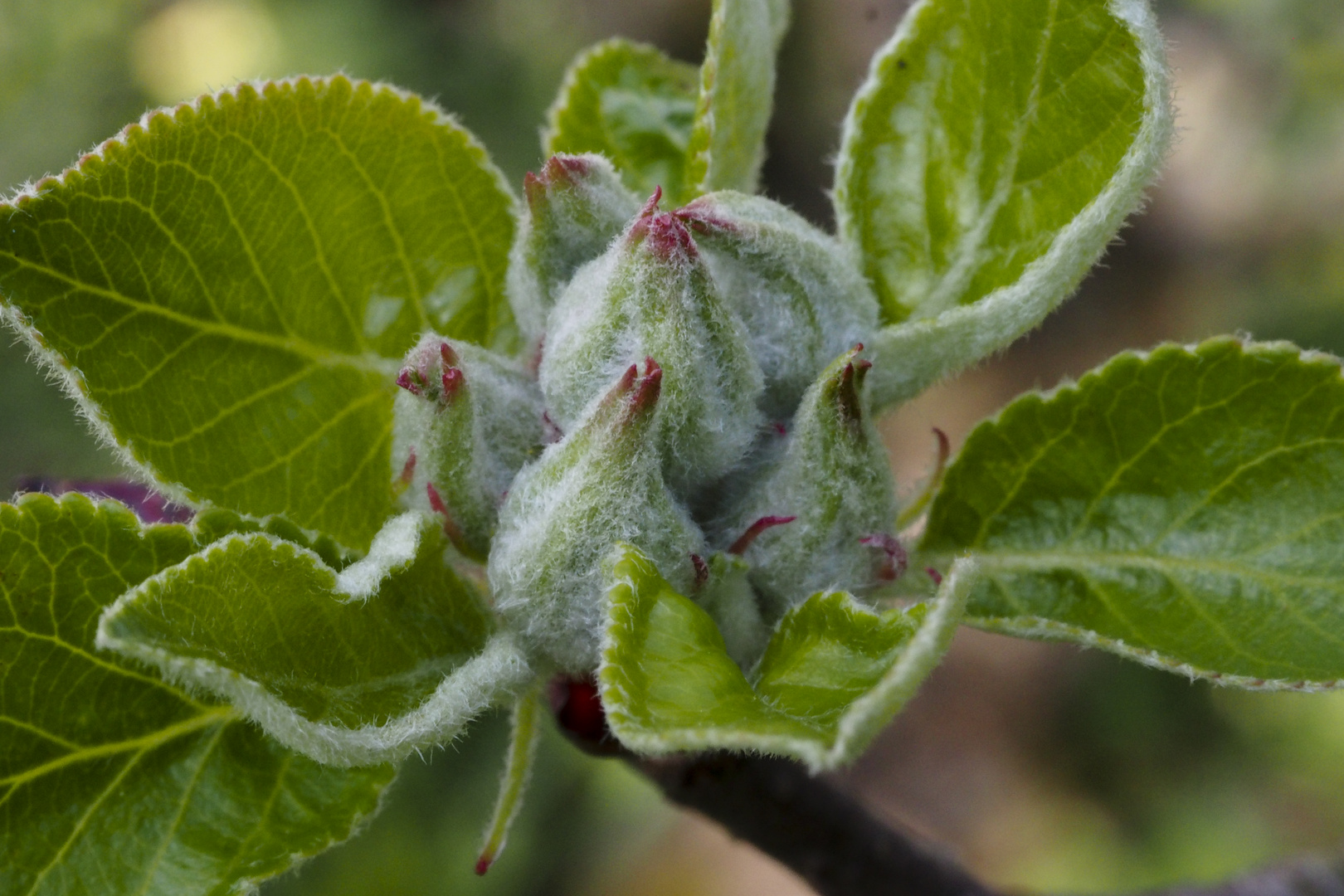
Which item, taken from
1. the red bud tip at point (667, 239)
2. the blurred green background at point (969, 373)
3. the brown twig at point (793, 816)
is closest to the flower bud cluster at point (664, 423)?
the red bud tip at point (667, 239)

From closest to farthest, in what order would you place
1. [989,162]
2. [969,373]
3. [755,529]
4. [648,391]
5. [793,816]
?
1. [648,391]
2. [755,529]
3. [989,162]
4. [793,816]
5. [969,373]

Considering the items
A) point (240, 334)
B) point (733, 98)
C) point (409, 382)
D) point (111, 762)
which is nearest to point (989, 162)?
point (733, 98)

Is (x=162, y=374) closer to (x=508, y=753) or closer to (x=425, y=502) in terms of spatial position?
(x=425, y=502)

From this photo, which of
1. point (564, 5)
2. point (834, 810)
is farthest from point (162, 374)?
point (564, 5)

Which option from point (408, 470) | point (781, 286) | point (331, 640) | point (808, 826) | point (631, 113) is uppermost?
point (631, 113)

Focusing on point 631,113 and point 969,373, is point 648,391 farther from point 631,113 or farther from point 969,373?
point 969,373

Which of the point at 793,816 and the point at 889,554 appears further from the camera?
the point at 793,816

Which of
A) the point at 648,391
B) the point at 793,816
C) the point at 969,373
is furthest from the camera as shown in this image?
the point at 969,373
